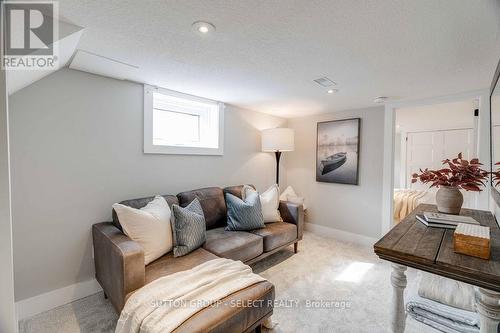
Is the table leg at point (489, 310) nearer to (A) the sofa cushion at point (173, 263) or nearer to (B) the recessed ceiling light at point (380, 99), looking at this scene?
(A) the sofa cushion at point (173, 263)

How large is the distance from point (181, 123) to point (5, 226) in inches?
86.0

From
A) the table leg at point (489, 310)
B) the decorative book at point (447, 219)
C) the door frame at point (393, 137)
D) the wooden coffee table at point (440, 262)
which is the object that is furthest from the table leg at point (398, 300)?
the door frame at point (393, 137)

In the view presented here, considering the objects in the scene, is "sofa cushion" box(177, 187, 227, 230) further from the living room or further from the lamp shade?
the lamp shade

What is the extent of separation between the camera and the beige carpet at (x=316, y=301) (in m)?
1.68

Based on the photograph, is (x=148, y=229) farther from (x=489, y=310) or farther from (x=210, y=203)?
(x=489, y=310)

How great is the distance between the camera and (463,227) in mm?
1060

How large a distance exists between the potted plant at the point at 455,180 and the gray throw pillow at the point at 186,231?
1.82 metres

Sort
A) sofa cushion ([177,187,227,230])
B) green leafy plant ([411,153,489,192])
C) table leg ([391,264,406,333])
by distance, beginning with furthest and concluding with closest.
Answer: sofa cushion ([177,187,227,230]), green leafy plant ([411,153,489,192]), table leg ([391,264,406,333])

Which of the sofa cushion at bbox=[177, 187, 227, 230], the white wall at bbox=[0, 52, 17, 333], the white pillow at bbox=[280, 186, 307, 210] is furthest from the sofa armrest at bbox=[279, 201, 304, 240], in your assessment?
the white wall at bbox=[0, 52, 17, 333]

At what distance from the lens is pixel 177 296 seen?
1327mm

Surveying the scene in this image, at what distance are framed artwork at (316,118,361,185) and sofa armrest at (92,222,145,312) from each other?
3037 millimetres

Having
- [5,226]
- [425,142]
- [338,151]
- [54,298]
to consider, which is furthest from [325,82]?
[425,142]

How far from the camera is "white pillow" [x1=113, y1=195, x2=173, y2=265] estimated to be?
5.76ft

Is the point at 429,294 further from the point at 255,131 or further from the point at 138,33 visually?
the point at 255,131
